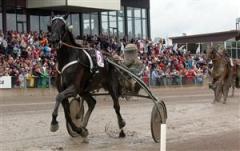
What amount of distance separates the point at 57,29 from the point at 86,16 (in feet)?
124

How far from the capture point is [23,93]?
28141 millimetres

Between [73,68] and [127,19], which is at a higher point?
[127,19]

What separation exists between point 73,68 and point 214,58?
38.5 ft

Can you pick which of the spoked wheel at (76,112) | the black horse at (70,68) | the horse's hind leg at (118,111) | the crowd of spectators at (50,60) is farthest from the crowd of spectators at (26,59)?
the black horse at (70,68)

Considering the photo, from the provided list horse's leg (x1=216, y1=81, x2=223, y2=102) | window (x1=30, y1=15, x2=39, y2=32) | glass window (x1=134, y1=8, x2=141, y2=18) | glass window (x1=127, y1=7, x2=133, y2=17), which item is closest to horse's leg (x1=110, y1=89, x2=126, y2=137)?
horse's leg (x1=216, y1=81, x2=223, y2=102)

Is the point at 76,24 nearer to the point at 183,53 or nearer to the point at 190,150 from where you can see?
the point at 183,53

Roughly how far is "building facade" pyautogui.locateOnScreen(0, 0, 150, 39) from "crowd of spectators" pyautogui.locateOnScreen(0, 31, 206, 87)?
3538 mm

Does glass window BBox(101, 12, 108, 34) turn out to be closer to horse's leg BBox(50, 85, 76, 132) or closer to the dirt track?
the dirt track

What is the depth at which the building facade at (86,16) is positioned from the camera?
134 feet

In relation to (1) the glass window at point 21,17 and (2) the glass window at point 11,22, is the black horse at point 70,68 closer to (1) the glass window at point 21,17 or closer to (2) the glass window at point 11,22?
(2) the glass window at point 11,22

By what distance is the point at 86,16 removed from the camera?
4788 centimetres

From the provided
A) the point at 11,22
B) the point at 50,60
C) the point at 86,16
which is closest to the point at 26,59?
Answer: the point at 50,60

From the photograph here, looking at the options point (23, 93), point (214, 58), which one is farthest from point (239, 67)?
point (23, 93)

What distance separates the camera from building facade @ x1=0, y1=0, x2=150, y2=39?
40906mm
